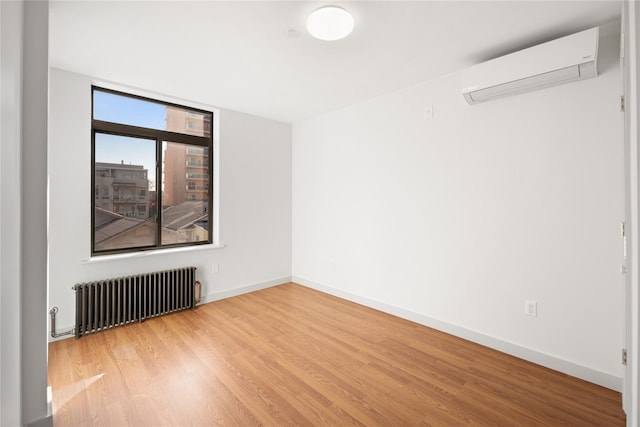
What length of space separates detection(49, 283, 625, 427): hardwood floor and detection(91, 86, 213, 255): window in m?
1.09

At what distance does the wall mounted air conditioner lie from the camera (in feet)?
6.36

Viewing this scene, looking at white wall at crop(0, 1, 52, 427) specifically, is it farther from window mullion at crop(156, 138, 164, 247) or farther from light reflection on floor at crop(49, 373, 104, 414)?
window mullion at crop(156, 138, 164, 247)

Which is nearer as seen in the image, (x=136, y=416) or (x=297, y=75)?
(x=136, y=416)

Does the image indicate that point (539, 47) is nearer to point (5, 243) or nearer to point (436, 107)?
point (436, 107)

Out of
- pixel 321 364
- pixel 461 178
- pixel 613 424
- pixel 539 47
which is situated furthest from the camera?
pixel 461 178

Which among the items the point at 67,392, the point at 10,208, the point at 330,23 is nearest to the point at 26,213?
the point at 10,208

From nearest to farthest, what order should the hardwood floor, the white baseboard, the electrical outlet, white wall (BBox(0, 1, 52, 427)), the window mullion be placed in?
white wall (BBox(0, 1, 52, 427)) → the hardwood floor → the white baseboard → the electrical outlet → the window mullion

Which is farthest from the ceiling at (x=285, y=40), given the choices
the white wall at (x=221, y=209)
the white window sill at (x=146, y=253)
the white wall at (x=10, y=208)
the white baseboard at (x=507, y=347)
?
the white baseboard at (x=507, y=347)

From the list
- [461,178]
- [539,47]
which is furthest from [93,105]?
[539,47]

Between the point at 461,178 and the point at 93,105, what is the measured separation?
3918 mm

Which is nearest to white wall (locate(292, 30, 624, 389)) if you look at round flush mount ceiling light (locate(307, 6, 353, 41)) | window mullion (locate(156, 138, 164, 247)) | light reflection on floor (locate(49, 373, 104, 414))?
round flush mount ceiling light (locate(307, 6, 353, 41))

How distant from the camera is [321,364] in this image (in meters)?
2.33

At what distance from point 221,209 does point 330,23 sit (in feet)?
8.92

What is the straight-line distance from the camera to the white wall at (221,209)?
2.72 meters
